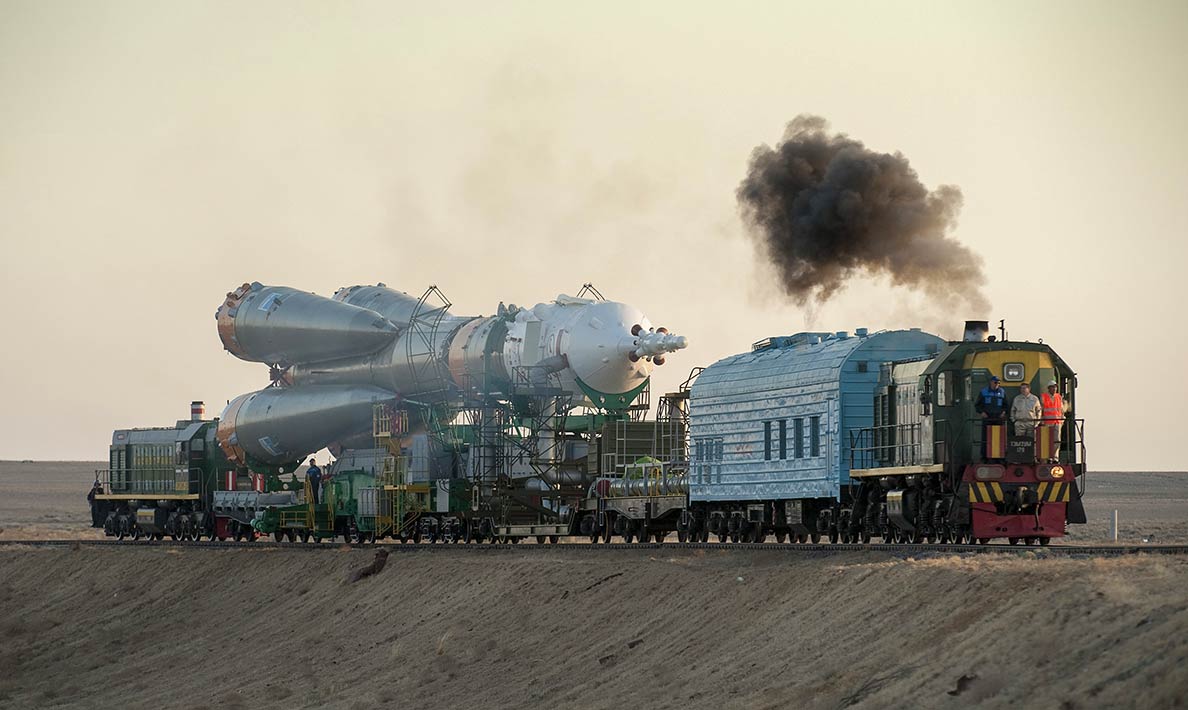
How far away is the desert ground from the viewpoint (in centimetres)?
2134

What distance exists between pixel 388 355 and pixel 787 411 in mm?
22469

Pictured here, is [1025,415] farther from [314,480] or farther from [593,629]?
[314,480]

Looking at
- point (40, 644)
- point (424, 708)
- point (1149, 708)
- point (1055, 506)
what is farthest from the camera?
point (40, 644)

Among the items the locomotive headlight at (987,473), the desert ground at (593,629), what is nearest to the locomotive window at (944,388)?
the locomotive headlight at (987,473)

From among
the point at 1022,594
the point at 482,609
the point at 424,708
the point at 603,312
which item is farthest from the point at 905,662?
the point at 603,312

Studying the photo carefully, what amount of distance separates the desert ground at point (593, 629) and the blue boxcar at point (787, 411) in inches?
152

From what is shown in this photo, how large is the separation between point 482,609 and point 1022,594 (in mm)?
16214

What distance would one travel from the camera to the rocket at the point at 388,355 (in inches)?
2083

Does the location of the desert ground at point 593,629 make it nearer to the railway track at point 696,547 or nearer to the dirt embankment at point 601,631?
the dirt embankment at point 601,631

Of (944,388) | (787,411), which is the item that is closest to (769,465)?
(787,411)

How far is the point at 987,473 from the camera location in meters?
34.2

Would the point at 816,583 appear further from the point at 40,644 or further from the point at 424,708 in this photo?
the point at 40,644

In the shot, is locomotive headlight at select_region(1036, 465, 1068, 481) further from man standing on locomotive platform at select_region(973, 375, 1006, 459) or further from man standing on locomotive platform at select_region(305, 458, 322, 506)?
man standing on locomotive platform at select_region(305, 458, 322, 506)

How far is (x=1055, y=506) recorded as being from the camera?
34781 millimetres
